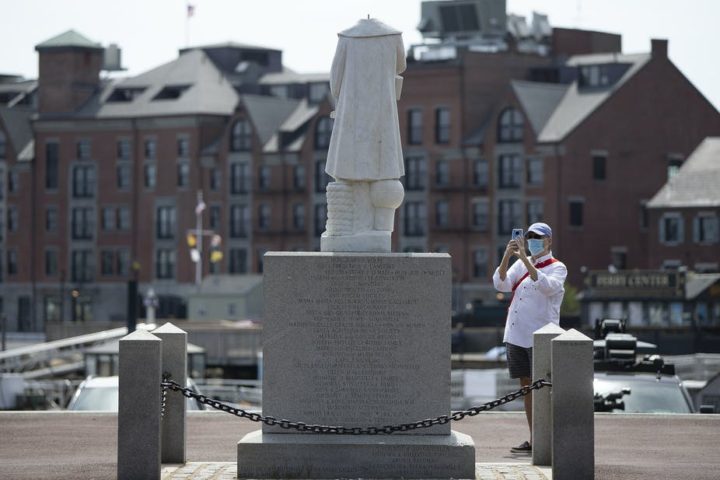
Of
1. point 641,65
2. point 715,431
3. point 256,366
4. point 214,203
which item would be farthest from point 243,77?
point 715,431

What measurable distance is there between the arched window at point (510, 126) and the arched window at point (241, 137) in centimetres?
1809

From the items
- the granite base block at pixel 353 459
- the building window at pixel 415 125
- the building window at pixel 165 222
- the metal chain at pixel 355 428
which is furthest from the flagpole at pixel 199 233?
the granite base block at pixel 353 459

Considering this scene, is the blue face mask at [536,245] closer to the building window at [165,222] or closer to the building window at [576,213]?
the building window at [576,213]

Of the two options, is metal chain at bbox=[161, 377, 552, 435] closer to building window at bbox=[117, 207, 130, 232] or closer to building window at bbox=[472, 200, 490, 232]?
building window at bbox=[472, 200, 490, 232]

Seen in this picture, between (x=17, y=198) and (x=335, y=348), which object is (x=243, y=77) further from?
(x=335, y=348)

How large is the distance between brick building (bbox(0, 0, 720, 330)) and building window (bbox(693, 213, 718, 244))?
2521 mm

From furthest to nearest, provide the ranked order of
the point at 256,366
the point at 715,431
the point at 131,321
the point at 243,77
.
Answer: the point at 243,77
the point at 256,366
the point at 131,321
the point at 715,431

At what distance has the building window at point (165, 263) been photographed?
12069cm

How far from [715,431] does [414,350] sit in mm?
5265

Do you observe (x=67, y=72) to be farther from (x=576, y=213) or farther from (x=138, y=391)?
(x=138, y=391)

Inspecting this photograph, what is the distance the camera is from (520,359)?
19.2 metres

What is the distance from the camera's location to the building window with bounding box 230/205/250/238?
392ft

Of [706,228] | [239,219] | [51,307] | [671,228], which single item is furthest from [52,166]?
[706,228]

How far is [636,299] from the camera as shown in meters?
90.8
